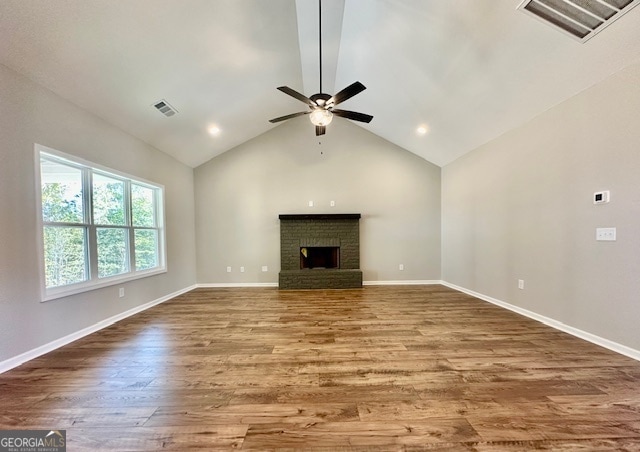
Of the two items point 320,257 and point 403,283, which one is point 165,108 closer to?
point 320,257

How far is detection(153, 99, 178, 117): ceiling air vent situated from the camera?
11.1ft

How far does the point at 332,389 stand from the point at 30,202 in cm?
327

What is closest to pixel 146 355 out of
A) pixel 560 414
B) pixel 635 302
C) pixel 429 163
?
pixel 560 414

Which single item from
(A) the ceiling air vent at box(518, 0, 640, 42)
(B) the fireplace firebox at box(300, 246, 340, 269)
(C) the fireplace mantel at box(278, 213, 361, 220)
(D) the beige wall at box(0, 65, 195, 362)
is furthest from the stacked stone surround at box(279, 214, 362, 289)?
(A) the ceiling air vent at box(518, 0, 640, 42)

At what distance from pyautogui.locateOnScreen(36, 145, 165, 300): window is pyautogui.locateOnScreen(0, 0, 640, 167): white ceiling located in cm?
79

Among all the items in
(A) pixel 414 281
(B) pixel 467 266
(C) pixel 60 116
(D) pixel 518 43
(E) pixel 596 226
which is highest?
(D) pixel 518 43

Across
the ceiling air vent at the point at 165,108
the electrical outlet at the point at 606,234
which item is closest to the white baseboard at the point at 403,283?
the electrical outlet at the point at 606,234

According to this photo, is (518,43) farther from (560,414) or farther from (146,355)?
(146,355)

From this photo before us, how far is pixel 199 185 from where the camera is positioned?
18.2ft

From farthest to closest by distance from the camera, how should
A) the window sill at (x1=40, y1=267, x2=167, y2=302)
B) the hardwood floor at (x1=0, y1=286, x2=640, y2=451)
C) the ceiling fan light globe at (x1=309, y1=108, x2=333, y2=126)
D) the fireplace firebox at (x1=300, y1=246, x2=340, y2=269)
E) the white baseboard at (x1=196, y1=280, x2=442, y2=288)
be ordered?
the fireplace firebox at (x1=300, y1=246, x2=340, y2=269), the white baseboard at (x1=196, y1=280, x2=442, y2=288), the ceiling fan light globe at (x1=309, y1=108, x2=333, y2=126), the window sill at (x1=40, y1=267, x2=167, y2=302), the hardwood floor at (x1=0, y1=286, x2=640, y2=451)

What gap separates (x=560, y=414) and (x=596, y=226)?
2.02 m

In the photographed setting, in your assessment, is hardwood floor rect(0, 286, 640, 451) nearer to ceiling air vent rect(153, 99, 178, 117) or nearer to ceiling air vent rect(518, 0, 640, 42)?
ceiling air vent rect(518, 0, 640, 42)

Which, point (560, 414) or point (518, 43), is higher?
point (518, 43)

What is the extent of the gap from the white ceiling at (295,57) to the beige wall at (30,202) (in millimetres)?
199
